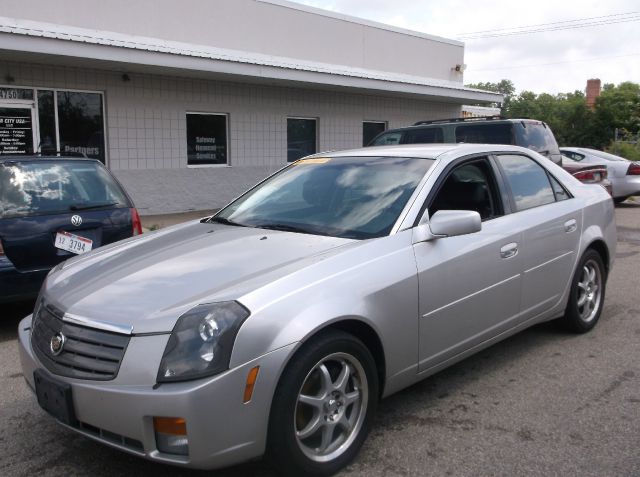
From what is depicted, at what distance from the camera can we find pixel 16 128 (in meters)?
10.9

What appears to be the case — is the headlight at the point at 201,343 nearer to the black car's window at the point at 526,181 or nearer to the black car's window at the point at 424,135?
the black car's window at the point at 526,181

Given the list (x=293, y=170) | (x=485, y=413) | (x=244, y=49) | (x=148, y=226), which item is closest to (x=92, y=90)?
(x=148, y=226)

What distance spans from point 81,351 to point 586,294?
4064 millimetres

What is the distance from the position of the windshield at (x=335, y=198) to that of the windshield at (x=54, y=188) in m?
1.91

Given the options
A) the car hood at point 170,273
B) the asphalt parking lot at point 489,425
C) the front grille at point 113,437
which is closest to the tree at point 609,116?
the asphalt parking lot at point 489,425

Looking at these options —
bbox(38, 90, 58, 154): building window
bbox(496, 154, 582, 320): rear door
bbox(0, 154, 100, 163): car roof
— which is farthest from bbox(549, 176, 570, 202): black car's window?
bbox(38, 90, 58, 154): building window

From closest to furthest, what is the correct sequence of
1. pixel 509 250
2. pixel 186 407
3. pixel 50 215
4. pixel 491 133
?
pixel 186 407, pixel 509 250, pixel 50 215, pixel 491 133

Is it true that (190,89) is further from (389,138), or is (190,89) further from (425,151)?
(425,151)

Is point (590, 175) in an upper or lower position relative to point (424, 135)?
lower

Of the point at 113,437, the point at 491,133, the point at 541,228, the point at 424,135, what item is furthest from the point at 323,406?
the point at 424,135

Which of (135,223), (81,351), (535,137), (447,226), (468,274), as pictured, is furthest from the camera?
(535,137)

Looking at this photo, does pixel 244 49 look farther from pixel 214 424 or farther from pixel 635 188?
pixel 214 424

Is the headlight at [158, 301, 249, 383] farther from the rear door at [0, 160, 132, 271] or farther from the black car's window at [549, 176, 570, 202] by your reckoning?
the black car's window at [549, 176, 570, 202]

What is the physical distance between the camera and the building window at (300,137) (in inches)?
622
